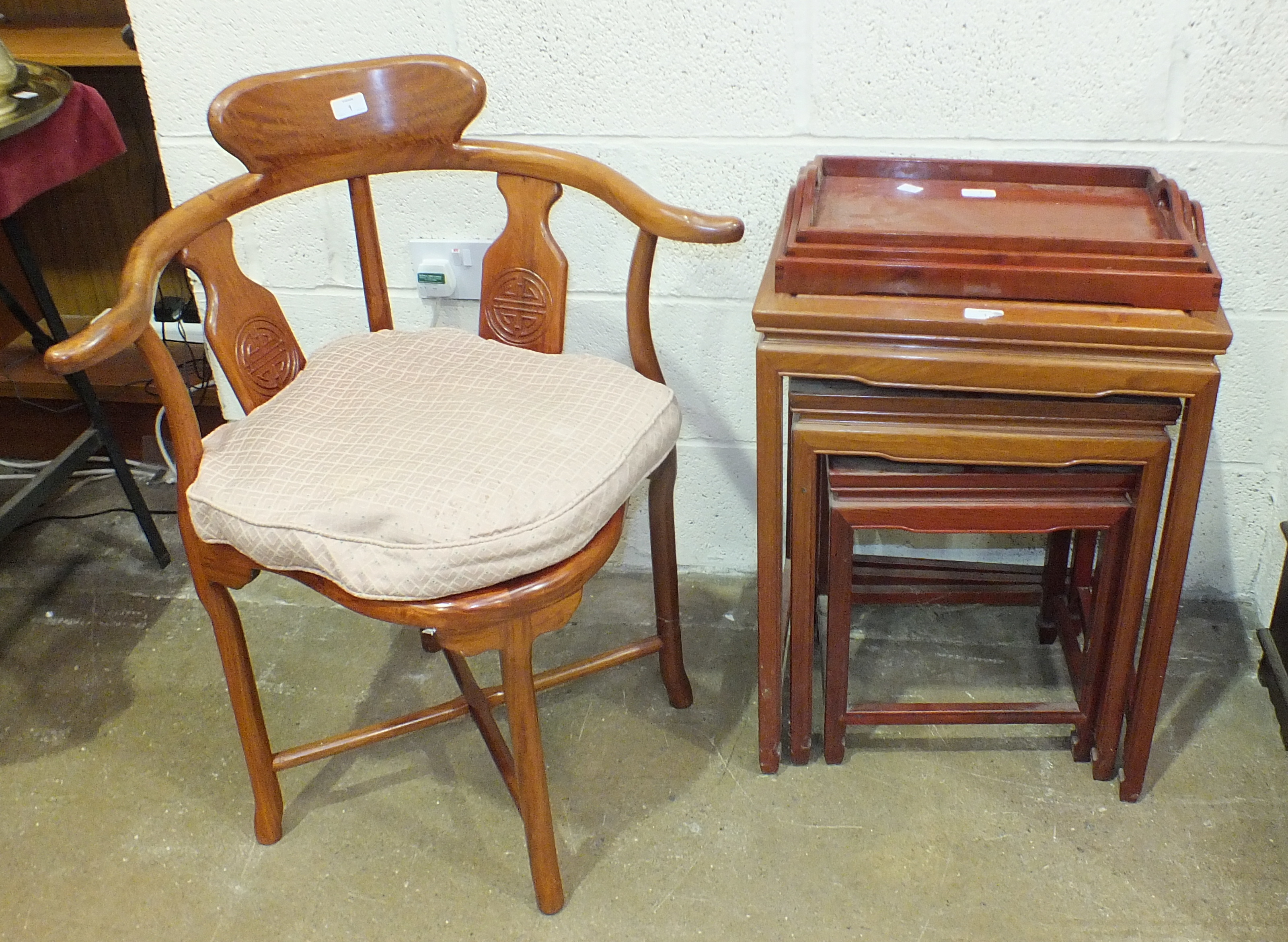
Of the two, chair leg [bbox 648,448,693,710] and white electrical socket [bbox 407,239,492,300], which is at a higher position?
white electrical socket [bbox 407,239,492,300]

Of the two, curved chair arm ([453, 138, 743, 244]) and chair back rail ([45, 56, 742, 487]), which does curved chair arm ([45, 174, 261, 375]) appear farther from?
curved chair arm ([453, 138, 743, 244])

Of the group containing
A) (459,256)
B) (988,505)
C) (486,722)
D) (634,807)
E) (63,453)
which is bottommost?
(634,807)

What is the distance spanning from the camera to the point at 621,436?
1.19 m

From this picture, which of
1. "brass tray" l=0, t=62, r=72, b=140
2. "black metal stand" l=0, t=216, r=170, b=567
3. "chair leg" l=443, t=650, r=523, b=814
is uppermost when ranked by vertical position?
"brass tray" l=0, t=62, r=72, b=140

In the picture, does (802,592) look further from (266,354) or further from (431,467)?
(266,354)

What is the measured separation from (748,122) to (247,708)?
3.25 feet

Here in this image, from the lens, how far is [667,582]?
149 centimetres

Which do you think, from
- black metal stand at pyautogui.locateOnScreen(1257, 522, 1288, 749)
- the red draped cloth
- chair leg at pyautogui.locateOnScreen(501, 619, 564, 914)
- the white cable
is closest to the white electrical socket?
the red draped cloth

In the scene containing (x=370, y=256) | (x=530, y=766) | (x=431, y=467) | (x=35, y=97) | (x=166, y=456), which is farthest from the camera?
(x=166, y=456)

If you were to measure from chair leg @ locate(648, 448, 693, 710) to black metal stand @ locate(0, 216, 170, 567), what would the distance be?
96 centimetres

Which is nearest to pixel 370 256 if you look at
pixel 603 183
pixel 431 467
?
pixel 603 183

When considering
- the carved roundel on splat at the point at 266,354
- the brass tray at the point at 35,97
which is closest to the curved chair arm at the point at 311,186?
the carved roundel on splat at the point at 266,354

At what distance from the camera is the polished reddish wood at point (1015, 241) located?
Answer: 114 cm

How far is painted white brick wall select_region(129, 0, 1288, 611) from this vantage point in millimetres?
1432
